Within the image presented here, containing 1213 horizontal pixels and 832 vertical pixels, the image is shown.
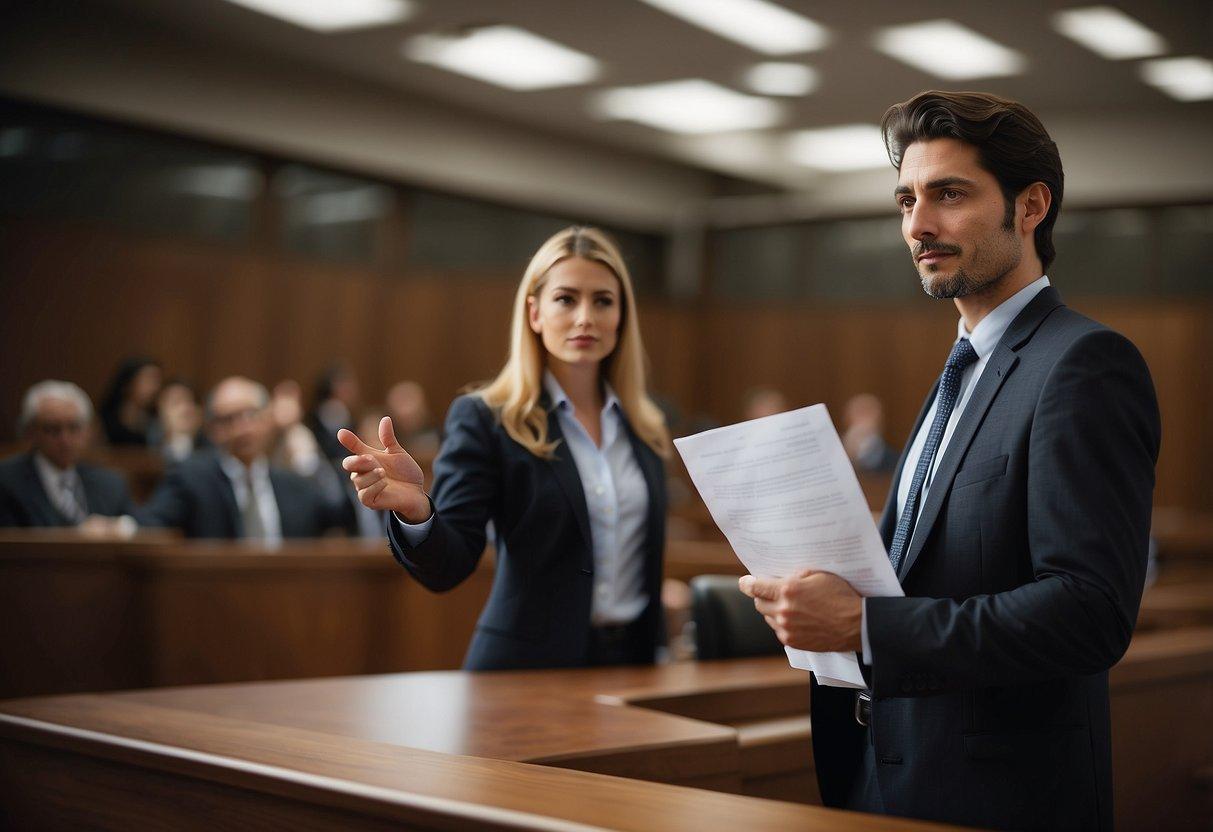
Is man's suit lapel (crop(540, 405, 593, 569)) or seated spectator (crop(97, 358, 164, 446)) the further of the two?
seated spectator (crop(97, 358, 164, 446))

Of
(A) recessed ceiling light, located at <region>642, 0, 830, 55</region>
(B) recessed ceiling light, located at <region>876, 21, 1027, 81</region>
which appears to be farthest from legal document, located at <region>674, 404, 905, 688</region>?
(B) recessed ceiling light, located at <region>876, 21, 1027, 81</region>

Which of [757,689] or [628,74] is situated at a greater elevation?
[628,74]

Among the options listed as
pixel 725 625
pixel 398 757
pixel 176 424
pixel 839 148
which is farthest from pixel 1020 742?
pixel 839 148

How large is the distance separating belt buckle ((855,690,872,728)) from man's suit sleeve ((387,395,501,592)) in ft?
2.67

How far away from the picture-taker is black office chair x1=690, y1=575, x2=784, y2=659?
2766mm

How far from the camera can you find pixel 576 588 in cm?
237

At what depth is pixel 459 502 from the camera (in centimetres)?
231

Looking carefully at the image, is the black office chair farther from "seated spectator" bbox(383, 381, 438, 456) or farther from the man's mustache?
"seated spectator" bbox(383, 381, 438, 456)

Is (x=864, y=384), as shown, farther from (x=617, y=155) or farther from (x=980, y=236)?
(x=980, y=236)

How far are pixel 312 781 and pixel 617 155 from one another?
10.5 m

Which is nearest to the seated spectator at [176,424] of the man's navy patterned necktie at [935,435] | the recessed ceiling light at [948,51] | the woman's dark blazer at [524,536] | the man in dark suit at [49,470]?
the man in dark suit at [49,470]

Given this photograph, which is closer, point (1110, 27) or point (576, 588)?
point (576, 588)

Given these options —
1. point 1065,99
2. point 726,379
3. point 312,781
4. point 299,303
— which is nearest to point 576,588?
point 312,781

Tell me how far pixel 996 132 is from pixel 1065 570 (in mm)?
555
